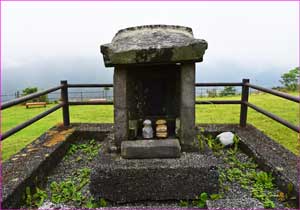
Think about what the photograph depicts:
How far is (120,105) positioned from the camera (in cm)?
313

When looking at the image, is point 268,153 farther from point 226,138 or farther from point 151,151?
point 151,151

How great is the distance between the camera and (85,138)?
15.3 ft

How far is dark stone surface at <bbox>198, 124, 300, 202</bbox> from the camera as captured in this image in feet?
9.41

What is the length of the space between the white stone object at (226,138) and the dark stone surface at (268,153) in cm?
14

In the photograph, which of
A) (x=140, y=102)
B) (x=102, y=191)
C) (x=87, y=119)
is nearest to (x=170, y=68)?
(x=140, y=102)

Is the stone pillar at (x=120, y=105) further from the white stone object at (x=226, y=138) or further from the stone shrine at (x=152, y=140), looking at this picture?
the white stone object at (x=226, y=138)

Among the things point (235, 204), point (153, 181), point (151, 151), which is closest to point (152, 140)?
point (151, 151)

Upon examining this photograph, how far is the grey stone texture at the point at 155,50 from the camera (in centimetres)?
283

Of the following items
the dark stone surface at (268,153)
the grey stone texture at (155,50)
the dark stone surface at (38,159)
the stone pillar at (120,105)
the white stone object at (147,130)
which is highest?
the grey stone texture at (155,50)

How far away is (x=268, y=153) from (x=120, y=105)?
191cm

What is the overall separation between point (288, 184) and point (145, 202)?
1391mm

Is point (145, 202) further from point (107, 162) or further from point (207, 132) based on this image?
point (207, 132)

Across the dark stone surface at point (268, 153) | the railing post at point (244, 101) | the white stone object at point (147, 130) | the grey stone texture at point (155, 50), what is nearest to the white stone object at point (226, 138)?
the dark stone surface at point (268, 153)

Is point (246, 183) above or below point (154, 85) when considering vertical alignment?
below
